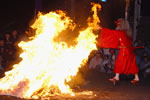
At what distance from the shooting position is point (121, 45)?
9797 millimetres

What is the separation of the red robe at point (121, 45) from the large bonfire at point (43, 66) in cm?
143

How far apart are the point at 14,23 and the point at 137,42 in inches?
275

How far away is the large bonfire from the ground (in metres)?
0.44

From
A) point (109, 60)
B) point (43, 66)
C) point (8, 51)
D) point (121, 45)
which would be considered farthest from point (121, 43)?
point (8, 51)

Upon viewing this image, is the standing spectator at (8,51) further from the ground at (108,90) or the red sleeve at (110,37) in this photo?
the red sleeve at (110,37)

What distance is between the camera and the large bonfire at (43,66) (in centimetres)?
769

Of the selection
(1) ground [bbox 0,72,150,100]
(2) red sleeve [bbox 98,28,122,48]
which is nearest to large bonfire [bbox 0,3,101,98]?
(1) ground [bbox 0,72,150,100]

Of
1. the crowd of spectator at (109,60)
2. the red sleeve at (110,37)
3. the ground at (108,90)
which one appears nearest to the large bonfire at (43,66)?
the ground at (108,90)

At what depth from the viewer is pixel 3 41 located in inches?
512

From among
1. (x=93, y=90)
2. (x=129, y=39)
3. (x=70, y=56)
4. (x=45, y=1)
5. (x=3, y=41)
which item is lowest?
(x=93, y=90)

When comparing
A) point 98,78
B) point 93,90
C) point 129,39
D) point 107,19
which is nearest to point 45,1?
point 107,19

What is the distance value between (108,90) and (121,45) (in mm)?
1708

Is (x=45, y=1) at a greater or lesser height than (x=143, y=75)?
greater

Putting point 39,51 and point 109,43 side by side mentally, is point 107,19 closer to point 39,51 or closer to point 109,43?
point 109,43
